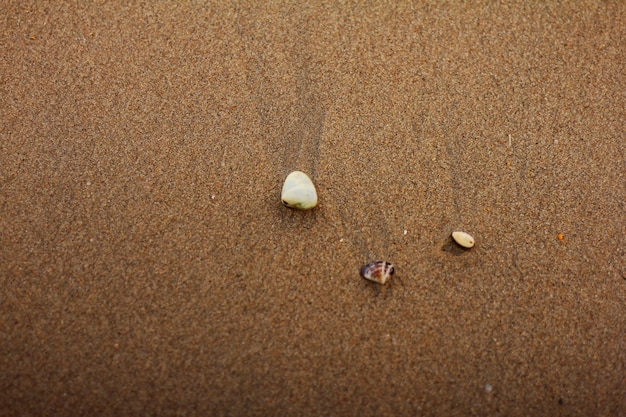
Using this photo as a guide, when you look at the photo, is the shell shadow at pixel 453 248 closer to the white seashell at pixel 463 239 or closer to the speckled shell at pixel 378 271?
the white seashell at pixel 463 239

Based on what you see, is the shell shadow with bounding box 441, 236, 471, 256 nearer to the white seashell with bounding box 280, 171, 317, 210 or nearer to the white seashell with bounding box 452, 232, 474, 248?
the white seashell with bounding box 452, 232, 474, 248

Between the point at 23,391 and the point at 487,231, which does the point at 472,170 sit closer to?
the point at 487,231

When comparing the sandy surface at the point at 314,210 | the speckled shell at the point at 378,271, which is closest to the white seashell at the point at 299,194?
the sandy surface at the point at 314,210

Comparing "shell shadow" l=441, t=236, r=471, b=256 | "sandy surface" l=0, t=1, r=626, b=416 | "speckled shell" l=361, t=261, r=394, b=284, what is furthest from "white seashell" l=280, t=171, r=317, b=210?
"shell shadow" l=441, t=236, r=471, b=256

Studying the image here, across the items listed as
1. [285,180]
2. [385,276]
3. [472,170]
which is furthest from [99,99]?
[472,170]

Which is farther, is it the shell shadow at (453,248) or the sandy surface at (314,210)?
the shell shadow at (453,248)

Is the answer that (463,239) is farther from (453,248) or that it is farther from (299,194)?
(299,194)

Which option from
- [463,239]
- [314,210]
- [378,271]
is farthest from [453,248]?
[314,210]
